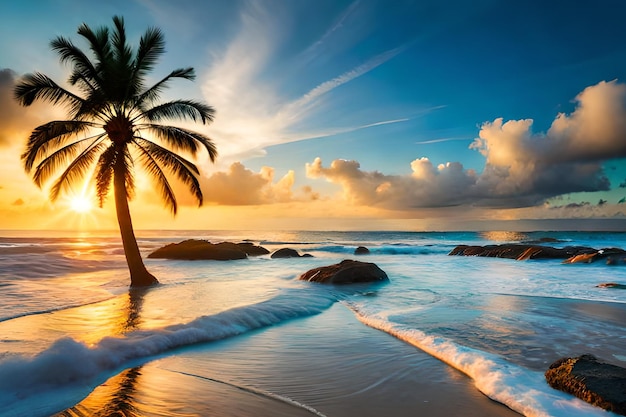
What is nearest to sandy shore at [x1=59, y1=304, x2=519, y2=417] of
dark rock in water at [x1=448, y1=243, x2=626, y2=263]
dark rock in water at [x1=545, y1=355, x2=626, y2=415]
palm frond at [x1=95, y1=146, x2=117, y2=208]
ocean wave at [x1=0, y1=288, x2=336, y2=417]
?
ocean wave at [x1=0, y1=288, x2=336, y2=417]

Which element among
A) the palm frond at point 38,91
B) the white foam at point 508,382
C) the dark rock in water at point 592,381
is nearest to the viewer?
the dark rock in water at point 592,381

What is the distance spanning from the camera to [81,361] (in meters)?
4.82

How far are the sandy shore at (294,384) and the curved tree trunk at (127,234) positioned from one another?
30.9 ft

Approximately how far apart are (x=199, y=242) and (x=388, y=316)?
22.4 metres

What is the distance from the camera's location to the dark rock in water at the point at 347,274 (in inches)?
545

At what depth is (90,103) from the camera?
13602mm

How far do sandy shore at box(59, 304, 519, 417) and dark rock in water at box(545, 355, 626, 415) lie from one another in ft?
2.69

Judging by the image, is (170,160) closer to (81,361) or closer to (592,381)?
(81,361)

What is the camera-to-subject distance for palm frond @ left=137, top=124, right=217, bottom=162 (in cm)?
1516

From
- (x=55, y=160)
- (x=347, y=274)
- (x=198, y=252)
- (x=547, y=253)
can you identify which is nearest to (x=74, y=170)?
(x=55, y=160)

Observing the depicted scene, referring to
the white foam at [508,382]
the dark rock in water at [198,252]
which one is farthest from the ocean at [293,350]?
the dark rock in water at [198,252]

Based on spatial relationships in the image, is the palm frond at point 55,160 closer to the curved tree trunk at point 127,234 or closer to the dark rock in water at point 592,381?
the curved tree trunk at point 127,234

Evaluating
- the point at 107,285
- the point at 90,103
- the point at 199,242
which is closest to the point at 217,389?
the point at 107,285

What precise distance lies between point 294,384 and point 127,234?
40.4 feet
